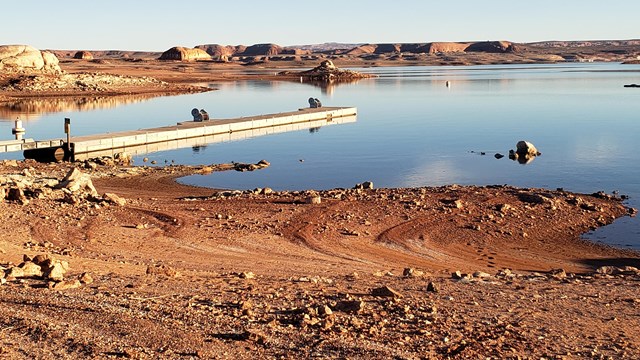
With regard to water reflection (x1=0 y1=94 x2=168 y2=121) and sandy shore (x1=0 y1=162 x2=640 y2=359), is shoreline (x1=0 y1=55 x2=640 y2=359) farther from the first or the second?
water reflection (x1=0 y1=94 x2=168 y2=121)

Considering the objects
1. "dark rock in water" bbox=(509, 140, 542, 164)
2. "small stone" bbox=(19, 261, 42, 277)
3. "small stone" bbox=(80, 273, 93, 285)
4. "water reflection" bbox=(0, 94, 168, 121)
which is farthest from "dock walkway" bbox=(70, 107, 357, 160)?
"small stone" bbox=(80, 273, 93, 285)

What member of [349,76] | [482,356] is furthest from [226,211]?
[349,76]

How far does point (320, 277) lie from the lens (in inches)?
494

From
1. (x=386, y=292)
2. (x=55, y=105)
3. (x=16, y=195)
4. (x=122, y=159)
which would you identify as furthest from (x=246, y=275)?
(x=55, y=105)

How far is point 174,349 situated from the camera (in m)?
8.44

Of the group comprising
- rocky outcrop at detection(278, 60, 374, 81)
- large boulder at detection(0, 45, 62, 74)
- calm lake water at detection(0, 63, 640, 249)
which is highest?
large boulder at detection(0, 45, 62, 74)

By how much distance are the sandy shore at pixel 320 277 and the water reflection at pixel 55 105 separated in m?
37.3

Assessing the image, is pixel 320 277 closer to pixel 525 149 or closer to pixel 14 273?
pixel 14 273

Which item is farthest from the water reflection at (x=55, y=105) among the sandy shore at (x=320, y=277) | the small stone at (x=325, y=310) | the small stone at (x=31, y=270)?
the small stone at (x=325, y=310)

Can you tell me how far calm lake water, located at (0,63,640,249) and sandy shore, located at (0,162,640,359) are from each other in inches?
137

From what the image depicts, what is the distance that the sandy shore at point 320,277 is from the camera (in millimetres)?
8789

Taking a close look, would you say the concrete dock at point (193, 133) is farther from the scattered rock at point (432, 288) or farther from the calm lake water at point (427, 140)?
the scattered rock at point (432, 288)

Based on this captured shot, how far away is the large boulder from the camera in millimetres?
83875

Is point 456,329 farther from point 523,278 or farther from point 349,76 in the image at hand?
point 349,76
